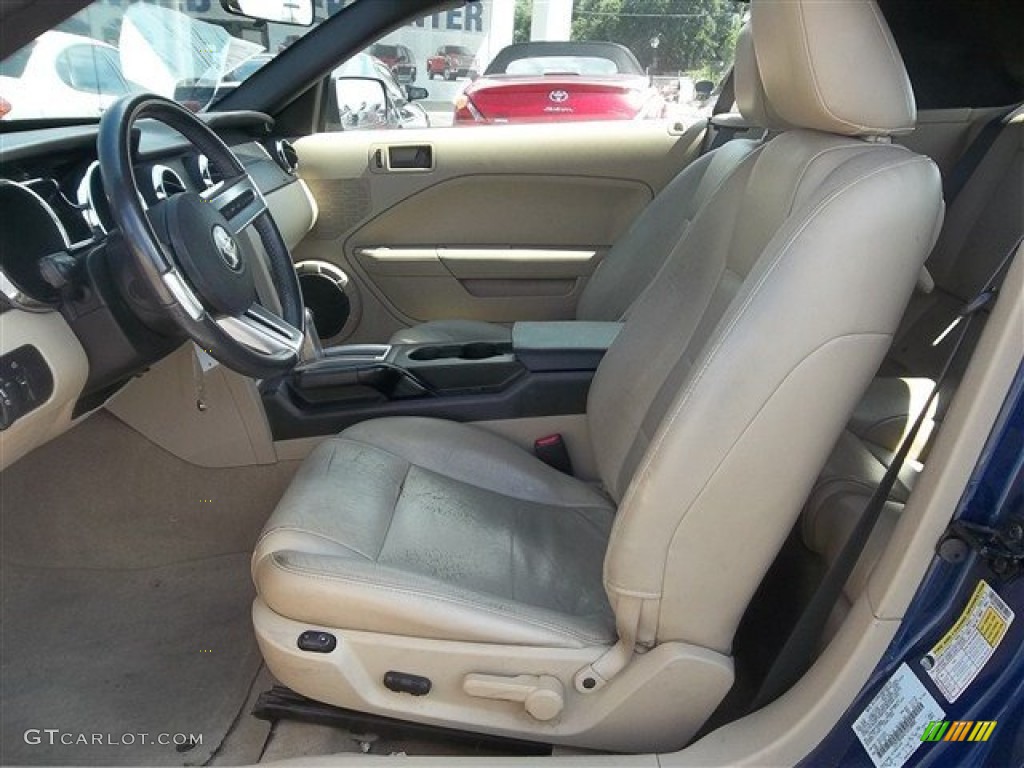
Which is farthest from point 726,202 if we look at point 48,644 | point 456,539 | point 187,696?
point 48,644

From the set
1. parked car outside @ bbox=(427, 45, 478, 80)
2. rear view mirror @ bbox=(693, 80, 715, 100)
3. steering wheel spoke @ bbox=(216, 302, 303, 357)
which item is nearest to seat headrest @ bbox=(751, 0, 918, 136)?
steering wheel spoke @ bbox=(216, 302, 303, 357)

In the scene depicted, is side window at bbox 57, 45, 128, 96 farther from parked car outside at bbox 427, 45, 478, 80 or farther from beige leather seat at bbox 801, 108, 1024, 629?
beige leather seat at bbox 801, 108, 1024, 629

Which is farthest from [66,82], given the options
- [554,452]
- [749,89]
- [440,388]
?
[749,89]

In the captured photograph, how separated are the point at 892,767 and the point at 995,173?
1.13 m

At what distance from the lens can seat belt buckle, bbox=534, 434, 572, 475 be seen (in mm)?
1590

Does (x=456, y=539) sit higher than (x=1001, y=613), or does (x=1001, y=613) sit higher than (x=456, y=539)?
(x=1001, y=613)

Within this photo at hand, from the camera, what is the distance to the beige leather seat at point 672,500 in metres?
0.90

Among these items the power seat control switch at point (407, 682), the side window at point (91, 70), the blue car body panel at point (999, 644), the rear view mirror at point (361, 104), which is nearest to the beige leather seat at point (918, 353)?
the blue car body panel at point (999, 644)

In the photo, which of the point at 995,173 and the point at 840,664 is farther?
the point at 995,173

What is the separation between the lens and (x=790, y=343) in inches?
35.2

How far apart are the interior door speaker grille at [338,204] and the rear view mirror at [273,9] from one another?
1.79 feet

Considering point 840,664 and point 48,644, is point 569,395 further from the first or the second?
point 48,644

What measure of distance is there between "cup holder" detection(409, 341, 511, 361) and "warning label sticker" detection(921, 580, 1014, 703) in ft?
3.13

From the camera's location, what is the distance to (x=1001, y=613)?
854 mm
